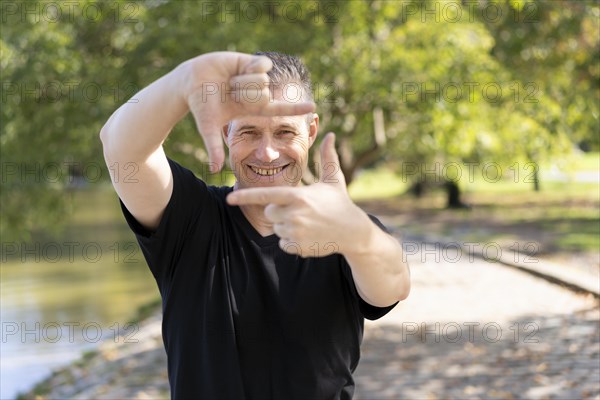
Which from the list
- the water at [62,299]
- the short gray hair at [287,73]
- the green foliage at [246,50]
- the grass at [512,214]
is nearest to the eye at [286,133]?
the short gray hair at [287,73]

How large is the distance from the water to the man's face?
756 centimetres

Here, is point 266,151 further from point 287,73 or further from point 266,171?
point 287,73

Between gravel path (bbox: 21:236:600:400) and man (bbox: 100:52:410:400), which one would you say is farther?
gravel path (bbox: 21:236:600:400)

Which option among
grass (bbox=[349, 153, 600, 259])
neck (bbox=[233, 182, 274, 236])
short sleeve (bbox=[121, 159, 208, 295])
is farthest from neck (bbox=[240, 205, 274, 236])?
grass (bbox=[349, 153, 600, 259])

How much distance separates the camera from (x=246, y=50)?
714 centimetres

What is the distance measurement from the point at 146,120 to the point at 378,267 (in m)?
0.62

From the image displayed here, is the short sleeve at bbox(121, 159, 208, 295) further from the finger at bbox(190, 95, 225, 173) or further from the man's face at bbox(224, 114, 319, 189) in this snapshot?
the finger at bbox(190, 95, 225, 173)

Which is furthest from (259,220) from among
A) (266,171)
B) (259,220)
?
(266,171)

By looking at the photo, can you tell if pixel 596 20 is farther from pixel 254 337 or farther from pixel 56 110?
pixel 254 337

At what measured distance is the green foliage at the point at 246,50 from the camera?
24.9 ft

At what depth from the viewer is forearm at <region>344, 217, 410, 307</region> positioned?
172 cm

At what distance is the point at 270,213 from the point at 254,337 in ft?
1.78

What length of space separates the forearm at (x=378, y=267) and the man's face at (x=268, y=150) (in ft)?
1.29

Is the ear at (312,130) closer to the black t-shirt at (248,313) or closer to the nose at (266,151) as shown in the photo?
the nose at (266,151)
